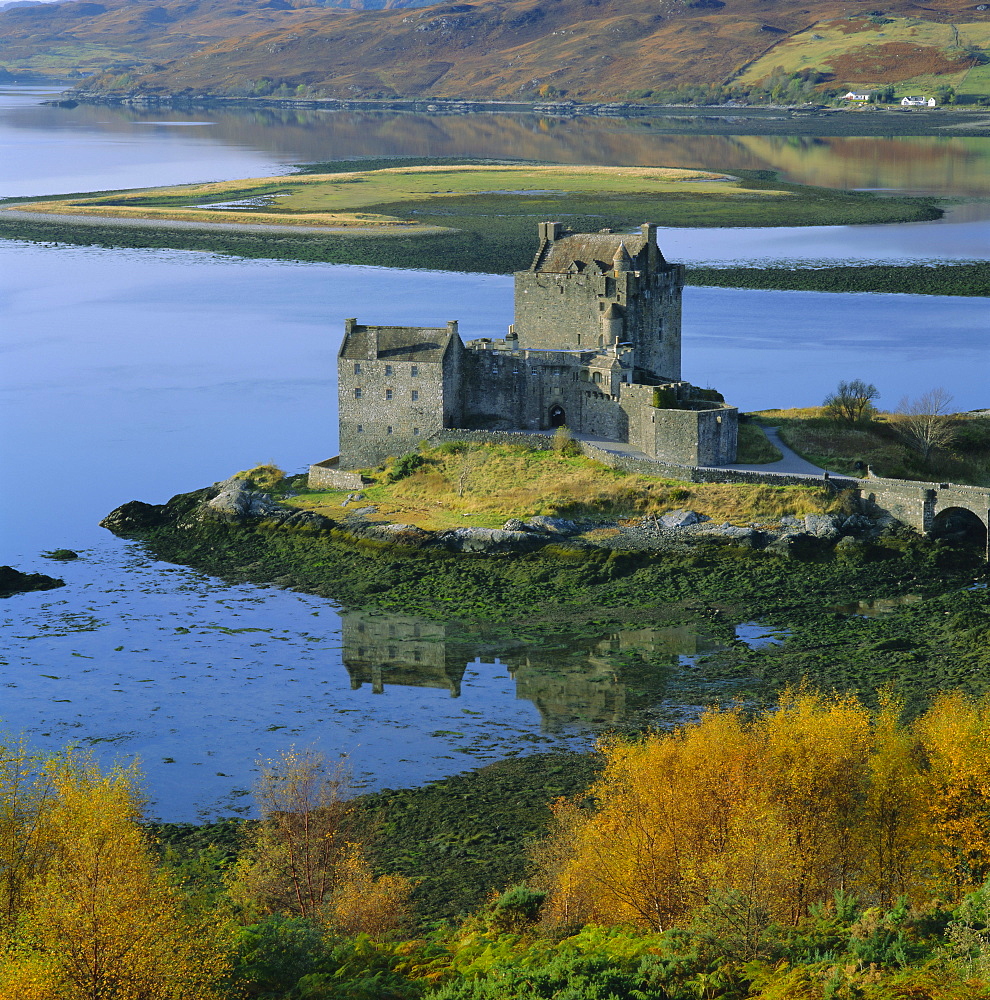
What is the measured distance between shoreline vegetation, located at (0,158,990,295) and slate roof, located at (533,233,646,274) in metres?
51.6

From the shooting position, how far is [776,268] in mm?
122375

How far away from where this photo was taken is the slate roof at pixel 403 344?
63.1 metres

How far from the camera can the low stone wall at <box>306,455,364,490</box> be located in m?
63.4

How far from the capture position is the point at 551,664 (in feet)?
156

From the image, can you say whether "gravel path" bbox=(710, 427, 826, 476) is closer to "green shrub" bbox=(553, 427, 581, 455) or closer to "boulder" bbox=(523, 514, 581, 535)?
"green shrub" bbox=(553, 427, 581, 455)

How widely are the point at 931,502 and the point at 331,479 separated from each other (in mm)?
24343

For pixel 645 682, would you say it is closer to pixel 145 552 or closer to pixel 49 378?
pixel 145 552

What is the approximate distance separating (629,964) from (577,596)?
28.0 meters

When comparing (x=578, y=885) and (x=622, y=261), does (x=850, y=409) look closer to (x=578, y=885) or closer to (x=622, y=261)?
(x=622, y=261)

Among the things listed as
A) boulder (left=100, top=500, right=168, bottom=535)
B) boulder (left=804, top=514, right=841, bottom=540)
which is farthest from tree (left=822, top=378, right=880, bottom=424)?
boulder (left=100, top=500, right=168, bottom=535)

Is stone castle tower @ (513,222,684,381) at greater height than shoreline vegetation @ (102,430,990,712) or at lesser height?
greater

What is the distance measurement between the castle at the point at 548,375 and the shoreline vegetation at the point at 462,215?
53188 mm

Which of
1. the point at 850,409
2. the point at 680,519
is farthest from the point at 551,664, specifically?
the point at 850,409

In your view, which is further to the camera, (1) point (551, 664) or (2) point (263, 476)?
(2) point (263, 476)
